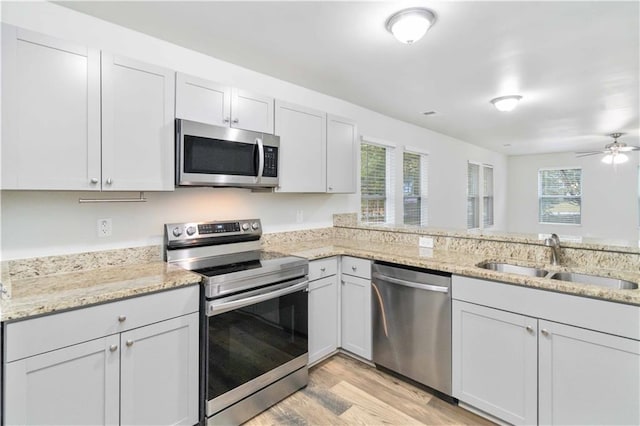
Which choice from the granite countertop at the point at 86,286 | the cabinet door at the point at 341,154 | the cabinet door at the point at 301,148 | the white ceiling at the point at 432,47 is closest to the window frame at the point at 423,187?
the white ceiling at the point at 432,47

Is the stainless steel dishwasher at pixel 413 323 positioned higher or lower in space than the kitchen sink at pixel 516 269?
lower

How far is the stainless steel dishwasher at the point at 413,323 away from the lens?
7.06 feet

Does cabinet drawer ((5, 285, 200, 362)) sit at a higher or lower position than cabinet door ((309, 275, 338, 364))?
higher

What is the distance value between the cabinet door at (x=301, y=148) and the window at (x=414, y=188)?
207cm

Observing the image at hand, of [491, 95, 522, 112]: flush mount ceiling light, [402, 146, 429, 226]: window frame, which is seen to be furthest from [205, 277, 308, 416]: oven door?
[402, 146, 429, 226]: window frame

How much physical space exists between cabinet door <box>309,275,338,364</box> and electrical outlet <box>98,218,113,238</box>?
1386 millimetres

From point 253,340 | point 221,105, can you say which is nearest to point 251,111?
point 221,105

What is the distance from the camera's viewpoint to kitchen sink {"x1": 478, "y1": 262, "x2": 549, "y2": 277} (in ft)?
7.04

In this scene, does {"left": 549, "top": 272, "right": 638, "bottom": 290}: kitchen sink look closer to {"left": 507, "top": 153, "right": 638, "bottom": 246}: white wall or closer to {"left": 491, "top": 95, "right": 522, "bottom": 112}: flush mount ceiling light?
{"left": 491, "top": 95, "right": 522, "bottom": 112}: flush mount ceiling light

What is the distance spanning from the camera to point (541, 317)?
1744mm

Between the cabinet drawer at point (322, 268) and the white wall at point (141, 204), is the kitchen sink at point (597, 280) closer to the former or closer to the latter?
the cabinet drawer at point (322, 268)

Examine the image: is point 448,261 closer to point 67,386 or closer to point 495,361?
point 495,361

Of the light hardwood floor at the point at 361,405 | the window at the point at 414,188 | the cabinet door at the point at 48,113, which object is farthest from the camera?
the window at the point at 414,188

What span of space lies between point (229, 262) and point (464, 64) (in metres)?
2.39
